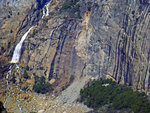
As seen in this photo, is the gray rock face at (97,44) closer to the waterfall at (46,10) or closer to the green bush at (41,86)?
the green bush at (41,86)

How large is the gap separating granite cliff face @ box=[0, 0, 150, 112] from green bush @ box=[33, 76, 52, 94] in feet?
3.45

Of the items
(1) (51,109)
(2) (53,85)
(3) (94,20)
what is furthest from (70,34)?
(1) (51,109)

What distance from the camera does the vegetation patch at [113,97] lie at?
186 feet

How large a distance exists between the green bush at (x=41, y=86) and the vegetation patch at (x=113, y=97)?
6841mm

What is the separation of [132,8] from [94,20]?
7599mm

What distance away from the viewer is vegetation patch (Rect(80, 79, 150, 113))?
186ft

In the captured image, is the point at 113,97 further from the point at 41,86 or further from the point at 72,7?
the point at 72,7

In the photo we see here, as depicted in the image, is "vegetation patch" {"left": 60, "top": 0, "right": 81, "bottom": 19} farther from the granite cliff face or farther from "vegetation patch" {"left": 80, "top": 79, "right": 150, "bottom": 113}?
"vegetation patch" {"left": 80, "top": 79, "right": 150, "bottom": 113}

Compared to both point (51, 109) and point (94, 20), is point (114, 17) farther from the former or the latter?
point (51, 109)

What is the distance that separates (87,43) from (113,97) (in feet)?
42.6

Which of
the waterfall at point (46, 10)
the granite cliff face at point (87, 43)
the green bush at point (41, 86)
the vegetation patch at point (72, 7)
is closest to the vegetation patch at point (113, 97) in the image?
the granite cliff face at point (87, 43)

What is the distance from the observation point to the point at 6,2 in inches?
3199

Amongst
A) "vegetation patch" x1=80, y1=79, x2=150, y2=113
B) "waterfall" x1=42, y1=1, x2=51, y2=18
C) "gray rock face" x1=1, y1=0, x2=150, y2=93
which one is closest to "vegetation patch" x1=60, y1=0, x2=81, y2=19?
"gray rock face" x1=1, y1=0, x2=150, y2=93

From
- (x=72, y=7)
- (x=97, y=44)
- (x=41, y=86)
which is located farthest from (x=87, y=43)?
(x=41, y=86)
